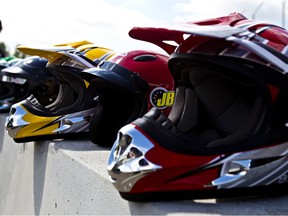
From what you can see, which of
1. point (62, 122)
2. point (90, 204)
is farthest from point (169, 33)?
point (62, 122)

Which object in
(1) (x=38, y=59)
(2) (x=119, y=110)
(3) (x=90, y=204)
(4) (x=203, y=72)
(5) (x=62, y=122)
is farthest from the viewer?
(1) (x=38, y=59)

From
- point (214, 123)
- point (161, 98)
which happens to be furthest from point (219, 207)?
point (161, 98)

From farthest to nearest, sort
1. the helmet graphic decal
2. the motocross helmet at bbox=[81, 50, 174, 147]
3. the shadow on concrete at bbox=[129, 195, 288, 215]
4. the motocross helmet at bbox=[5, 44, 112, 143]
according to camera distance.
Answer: the motocross helmet at bbox=[5, 44, 112, 143], the helmet graphic decal, the motocross helmet at bbox=[81, 50, 174, 147], the shadow on concrete at bbox=[129, 195, 288, 215]

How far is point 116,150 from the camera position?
2.09 metres

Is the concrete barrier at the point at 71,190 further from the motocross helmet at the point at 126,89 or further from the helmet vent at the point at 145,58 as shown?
the helmet vent at the point at 145,58

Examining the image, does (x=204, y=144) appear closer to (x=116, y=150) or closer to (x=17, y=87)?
(x=116, y=150)

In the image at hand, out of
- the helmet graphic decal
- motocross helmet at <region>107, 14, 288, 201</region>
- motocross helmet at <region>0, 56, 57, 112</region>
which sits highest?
motocross helmet at <region>107, 14, 288, 201</region>

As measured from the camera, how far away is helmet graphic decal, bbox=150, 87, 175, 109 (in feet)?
10.1

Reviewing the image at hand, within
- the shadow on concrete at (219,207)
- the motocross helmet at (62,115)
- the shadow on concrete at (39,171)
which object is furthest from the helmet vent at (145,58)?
the shadow on concrete at (219,207)

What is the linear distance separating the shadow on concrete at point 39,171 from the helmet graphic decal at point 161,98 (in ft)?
2.64

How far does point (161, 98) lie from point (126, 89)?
28 cm

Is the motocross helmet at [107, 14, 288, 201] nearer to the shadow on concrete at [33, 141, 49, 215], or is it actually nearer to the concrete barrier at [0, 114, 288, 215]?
the concrete barrier at [0, 114, 288, 215]

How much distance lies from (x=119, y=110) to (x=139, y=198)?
136 cm

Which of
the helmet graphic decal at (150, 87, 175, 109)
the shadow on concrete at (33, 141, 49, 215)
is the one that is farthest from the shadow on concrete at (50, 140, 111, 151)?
the helmet graphic decal at (150, 87, 175, 109)
